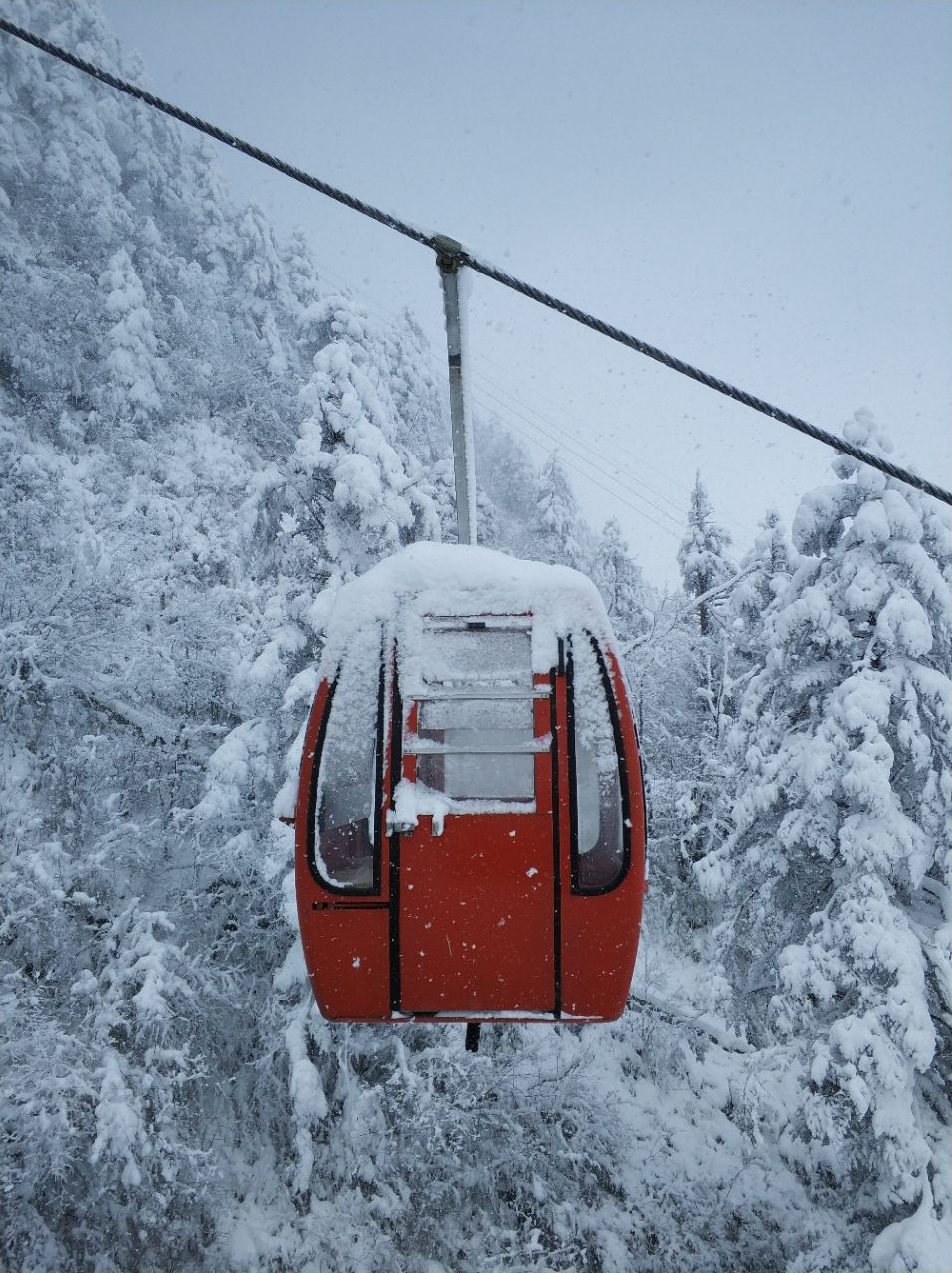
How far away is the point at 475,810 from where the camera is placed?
10.8 ft

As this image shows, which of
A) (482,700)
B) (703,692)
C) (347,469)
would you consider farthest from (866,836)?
(703,692)

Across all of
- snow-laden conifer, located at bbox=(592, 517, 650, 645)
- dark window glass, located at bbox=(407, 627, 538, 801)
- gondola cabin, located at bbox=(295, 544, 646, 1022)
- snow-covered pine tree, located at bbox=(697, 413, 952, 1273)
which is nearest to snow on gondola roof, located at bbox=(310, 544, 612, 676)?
gondola cabin, located at bbox=(295, 544, 646, 1022)

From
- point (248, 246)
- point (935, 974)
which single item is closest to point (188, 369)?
point (248, 246)

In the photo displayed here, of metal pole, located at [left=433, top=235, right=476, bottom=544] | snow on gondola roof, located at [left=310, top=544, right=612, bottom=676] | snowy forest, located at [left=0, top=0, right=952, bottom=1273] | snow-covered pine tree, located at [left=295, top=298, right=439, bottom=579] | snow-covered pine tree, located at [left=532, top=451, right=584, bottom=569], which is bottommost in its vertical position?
snowy forest, located at [left=0, top=0, right=952, bottom=1273]

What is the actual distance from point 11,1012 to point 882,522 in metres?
12.7

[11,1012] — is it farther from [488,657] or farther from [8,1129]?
[488,657]

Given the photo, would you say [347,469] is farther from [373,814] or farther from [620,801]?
[620,801]

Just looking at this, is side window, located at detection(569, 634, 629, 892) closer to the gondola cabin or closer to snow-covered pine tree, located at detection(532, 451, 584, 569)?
the gondola cabin

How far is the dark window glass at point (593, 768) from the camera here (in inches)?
132

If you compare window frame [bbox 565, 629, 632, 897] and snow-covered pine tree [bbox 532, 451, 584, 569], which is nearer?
window frame [bbox 565, 629, 632, 897]

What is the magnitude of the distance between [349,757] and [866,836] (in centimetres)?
840

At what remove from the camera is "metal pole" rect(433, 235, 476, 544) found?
313 centimetres

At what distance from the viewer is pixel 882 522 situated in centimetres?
951

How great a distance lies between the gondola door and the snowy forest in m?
4.95
